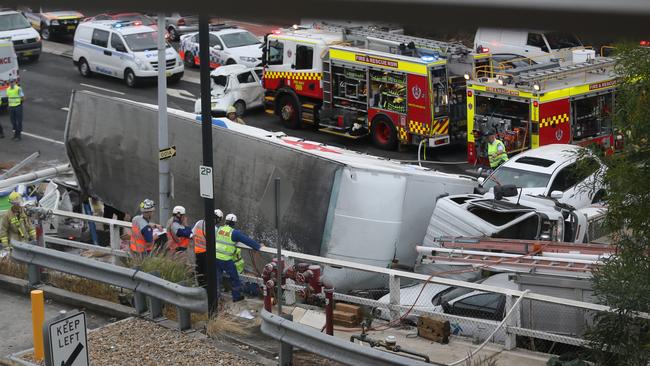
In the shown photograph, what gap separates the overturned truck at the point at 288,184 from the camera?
13711mm

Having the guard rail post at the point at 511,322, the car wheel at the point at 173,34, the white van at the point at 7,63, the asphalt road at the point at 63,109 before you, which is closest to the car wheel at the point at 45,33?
the asphalt road at the point at 63,109

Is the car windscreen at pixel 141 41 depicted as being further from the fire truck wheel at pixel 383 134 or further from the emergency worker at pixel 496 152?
the emergency worker at pixel 496 152

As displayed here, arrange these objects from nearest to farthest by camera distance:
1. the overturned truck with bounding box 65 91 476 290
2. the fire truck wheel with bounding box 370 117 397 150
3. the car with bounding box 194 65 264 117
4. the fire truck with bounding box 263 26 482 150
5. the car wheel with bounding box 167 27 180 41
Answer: the overturned truck with bounding box 65 91 476 290 < the fire truck with bounding box 263 26 482 150 < the fire truck wheel with bounding box 370 117 397 150 < the car with bounding box 194 65 264 117 < the car wheel with bounding box 167 27 180 41

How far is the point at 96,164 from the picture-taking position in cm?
1791

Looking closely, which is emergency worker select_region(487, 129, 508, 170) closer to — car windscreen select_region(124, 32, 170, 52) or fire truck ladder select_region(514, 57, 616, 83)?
fire truck ladder select_region(514, 57, 616, 83)

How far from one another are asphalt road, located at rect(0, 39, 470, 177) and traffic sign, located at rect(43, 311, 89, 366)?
601 inches

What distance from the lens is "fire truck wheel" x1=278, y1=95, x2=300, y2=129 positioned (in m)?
26.0

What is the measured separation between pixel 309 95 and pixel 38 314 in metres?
16.4

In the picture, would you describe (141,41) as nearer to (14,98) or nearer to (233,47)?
(233,47)

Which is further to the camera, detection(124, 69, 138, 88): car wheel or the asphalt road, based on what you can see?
detection(124, 69, 138, 88): car wheel

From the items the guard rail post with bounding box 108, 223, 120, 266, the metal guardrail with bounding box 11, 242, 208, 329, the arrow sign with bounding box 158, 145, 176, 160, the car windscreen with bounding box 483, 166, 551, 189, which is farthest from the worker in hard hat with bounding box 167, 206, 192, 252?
the car windscreen with bounding box 483, 166, 551, 189

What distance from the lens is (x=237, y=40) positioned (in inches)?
1230

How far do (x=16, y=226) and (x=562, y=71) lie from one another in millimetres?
11079

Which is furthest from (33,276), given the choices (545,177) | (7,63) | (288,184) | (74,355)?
(7,63)
